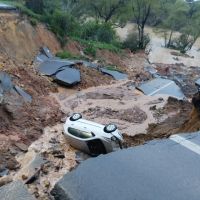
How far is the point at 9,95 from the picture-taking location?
14.8 meters

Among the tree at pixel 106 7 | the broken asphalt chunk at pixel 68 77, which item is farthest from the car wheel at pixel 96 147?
the tree at pixel 106 7

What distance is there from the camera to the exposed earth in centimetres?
1026

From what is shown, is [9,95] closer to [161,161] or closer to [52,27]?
[52,27]

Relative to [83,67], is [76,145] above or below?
above

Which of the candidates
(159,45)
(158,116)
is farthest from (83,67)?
(159,45)

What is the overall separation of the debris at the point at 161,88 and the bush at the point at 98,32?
457 inches

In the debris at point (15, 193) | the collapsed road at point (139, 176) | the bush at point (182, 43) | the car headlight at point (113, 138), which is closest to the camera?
the collapsed road at point (139, 176)

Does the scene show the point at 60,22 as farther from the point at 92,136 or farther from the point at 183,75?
the point at 92,136

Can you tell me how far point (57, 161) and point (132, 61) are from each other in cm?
1948

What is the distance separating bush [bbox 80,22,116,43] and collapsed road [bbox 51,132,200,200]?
94.9ft

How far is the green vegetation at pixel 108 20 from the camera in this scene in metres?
A: 25.0

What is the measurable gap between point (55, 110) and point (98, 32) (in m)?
18.2

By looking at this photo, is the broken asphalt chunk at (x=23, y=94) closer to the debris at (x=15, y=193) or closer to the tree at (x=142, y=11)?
the debris at (x=15, y=193)

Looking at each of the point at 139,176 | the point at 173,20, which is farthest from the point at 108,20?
the point at 139,176
